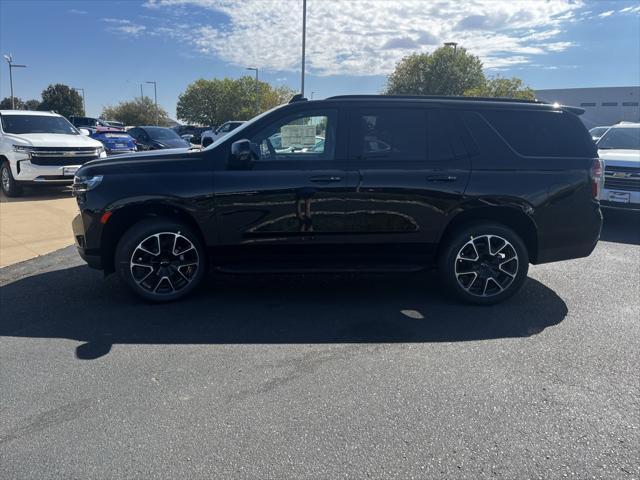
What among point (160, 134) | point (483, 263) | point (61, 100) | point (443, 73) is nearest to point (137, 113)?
point (61, 100)

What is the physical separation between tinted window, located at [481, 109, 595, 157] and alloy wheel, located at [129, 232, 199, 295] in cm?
325

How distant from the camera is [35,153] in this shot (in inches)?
411

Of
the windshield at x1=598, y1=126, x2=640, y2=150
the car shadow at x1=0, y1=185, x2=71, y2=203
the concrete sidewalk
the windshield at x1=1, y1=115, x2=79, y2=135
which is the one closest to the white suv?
the windshield at x1=1, y1=115, x2=79, y2=135

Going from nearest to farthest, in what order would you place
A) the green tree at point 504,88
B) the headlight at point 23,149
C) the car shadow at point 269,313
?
the car shadow at point 269,313 → the headlight at point 23,149 → the green tree at point 504,88

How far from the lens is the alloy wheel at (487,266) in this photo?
15.5ft

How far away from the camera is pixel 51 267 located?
19.7 feet

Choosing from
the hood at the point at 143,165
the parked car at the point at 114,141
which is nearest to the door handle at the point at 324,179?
the hood at the point at 143,165

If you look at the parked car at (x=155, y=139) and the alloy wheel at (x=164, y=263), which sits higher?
the parked car at (x=155, y=139)

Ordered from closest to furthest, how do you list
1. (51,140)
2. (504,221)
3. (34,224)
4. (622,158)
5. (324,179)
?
(324,179) < (504,221) < (34,224) < (622,158) < (51,140)

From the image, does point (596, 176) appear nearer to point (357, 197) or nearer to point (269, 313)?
point (357, 197)

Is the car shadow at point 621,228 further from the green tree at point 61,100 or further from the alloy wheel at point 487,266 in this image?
the green tree at point 61,100

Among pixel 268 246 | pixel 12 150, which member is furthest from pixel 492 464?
pixel 12 150

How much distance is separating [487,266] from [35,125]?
37.5 ft

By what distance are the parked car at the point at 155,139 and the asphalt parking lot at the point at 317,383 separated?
47.8 ft
